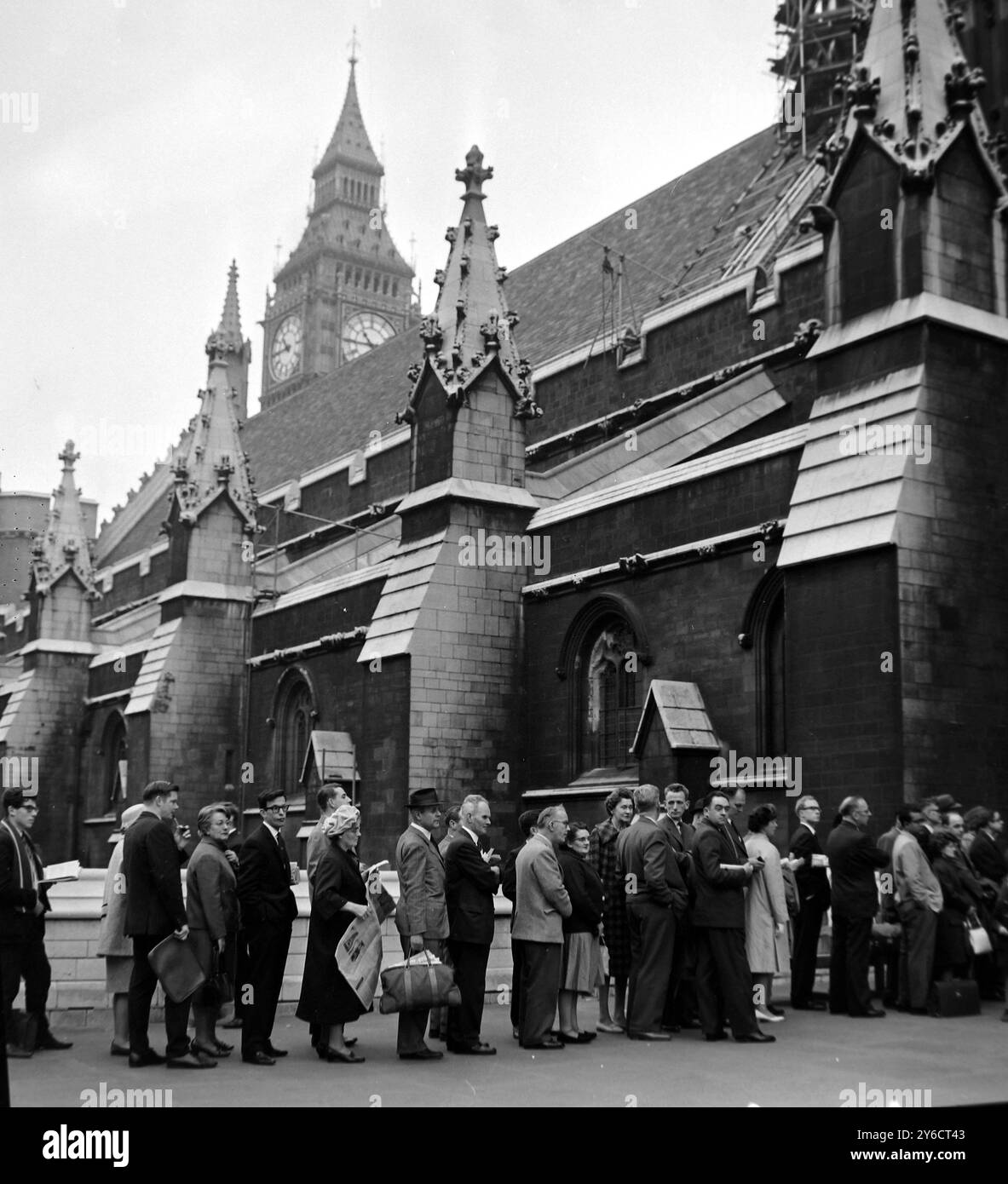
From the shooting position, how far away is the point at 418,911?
10242mm

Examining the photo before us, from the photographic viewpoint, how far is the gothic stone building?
15734 mm

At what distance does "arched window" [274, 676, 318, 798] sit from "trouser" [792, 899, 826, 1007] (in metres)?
16.7

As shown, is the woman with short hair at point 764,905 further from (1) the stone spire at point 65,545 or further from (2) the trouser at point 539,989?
(1) the stone spire at point 65,545

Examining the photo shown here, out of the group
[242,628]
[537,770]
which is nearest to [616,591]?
[537,770]

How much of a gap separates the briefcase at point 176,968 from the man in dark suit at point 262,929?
0.36m

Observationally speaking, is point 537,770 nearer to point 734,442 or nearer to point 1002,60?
point 734,442

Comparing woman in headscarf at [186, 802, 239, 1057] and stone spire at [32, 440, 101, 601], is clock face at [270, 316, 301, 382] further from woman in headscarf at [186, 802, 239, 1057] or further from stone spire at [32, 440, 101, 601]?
woman in headscarf at [186, 802, 239, 1057]

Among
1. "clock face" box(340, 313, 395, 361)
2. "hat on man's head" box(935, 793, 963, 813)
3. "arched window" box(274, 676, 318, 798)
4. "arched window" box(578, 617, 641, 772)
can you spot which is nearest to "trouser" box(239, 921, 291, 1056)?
"hat on man's head" box(935, 793, 963, 813)

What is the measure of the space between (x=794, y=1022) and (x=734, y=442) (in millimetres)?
12243

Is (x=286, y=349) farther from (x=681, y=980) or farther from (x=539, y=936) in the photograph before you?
(x=539, y=936)

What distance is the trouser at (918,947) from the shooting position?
12195mm

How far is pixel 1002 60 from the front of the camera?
2391cm

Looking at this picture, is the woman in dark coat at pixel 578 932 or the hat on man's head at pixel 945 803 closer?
the woman in dark coat at pixel 578 932

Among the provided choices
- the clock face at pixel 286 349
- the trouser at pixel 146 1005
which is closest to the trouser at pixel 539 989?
the trouser at pixel 146 1005
